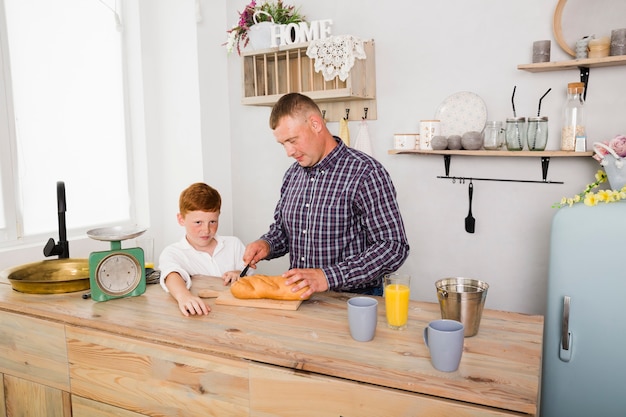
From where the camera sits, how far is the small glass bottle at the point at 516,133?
2.75 m

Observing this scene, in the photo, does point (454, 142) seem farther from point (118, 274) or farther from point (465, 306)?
point (118, 274)

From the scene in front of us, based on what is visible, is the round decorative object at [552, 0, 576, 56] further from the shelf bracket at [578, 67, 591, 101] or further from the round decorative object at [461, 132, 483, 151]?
the round decorative object at [461, 132, 483, 151]

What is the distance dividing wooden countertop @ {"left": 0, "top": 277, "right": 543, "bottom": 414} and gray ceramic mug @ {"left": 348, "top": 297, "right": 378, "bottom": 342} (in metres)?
0.02

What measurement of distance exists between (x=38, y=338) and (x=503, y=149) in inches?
96.0

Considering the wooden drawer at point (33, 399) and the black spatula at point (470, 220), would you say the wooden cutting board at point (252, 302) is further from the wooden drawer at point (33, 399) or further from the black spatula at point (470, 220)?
the black spatula at point (470, 220)

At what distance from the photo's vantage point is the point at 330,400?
4.42 ft

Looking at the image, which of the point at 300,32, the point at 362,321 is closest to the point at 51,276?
the point at 362,321

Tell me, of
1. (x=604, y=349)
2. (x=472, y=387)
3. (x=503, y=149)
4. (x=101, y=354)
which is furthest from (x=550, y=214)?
(x=101, y=354)

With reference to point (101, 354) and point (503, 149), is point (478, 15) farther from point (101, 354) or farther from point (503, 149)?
point (101, 354)

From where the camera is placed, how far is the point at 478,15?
9.73ft

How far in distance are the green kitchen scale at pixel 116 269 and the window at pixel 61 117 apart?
1.39m

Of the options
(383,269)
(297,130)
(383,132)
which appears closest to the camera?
(383,269)

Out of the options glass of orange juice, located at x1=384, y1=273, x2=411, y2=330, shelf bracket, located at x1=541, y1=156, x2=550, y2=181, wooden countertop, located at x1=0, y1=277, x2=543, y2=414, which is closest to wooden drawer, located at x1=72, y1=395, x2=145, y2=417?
wooden countertop, located at x1=0, y1=277, x2=543, y2=414

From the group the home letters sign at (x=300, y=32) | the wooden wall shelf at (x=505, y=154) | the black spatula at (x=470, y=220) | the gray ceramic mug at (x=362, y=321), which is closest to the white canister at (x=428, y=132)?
the wooden wall shelf at (x=505, y=154)
